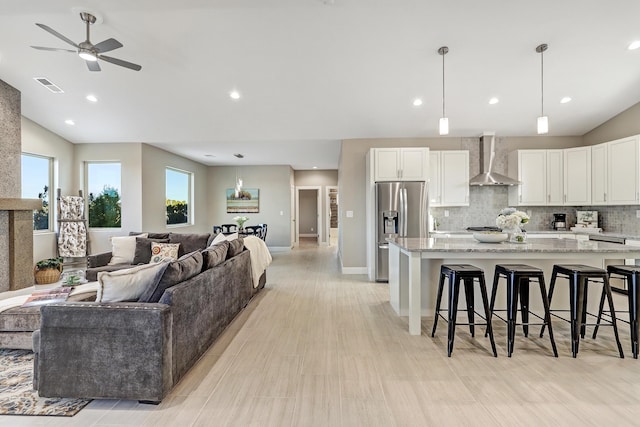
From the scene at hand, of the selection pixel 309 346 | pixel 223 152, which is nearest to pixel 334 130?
pixel 223 152

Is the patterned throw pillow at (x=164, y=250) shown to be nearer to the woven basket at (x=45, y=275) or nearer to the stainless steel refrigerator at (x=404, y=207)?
the woven basket at (x=45, y=275)

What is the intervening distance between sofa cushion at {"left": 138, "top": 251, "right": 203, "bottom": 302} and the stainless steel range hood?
483 centimetres

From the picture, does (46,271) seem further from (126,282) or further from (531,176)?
(531,176)

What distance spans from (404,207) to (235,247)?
2829mm

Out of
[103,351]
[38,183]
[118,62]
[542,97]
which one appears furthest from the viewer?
[38,183]

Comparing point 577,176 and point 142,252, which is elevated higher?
point 577,176

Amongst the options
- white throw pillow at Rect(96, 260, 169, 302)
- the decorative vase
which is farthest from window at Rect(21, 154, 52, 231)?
the decorative vase

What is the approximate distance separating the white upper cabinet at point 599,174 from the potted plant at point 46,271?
29.9 ft

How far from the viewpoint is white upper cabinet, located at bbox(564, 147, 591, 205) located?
17.3ft

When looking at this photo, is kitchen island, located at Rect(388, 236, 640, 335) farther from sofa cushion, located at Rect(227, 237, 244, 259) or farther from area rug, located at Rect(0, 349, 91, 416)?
area rug, located at Rect(0, 349, 91, 416)

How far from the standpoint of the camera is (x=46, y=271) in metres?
5.25

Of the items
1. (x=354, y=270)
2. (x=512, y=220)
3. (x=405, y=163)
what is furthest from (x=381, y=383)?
(x=405, y=163)

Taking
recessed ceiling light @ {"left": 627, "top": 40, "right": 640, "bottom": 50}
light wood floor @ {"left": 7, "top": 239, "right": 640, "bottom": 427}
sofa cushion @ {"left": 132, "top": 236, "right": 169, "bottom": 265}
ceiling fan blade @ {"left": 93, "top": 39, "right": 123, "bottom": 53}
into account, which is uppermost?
recessed ceiling light @ {"left": 627, "top": 40, "right": 640, "bottom": 50}

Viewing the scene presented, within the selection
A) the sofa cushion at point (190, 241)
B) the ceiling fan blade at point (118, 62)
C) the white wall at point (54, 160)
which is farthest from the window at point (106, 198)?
the ceiling fan blade at point (118, 62)
